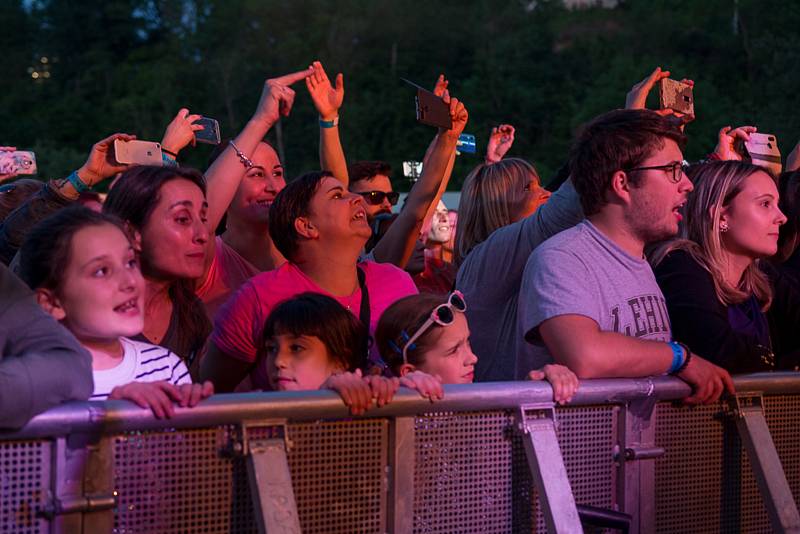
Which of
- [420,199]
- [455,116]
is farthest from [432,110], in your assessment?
[420,199]

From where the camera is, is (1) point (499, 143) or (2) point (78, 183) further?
(1) point (499, 143)

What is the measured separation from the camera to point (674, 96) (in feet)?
15.8

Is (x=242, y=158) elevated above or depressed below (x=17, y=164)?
below

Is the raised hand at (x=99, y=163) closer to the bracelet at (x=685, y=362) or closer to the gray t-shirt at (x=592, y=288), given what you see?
the gray t-shirt at (x=592, y=288)

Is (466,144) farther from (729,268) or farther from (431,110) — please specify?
(729,268)

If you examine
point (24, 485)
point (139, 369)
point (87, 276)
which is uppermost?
point (87, 276)

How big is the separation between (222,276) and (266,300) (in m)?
0.76

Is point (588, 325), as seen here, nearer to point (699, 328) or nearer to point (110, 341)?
point (699, 328)

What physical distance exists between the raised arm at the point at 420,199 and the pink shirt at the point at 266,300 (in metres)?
0.86

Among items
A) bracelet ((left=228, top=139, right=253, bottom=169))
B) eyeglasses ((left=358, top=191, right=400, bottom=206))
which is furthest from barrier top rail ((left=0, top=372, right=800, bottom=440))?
eyeglasses ((left=358, top=191, right=400, bottom=206))

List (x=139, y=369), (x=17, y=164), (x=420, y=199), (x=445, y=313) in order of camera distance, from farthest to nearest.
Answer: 1. (x=17, y=164)
2. (x=420, y=199)
3. (x=445, y=313)
4. (x=139, y=369)

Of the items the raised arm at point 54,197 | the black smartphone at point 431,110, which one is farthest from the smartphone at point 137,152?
the black smartphone at point 431,110

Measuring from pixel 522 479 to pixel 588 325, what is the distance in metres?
0.53

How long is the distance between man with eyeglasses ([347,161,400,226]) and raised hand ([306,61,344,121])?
0.84 meters
